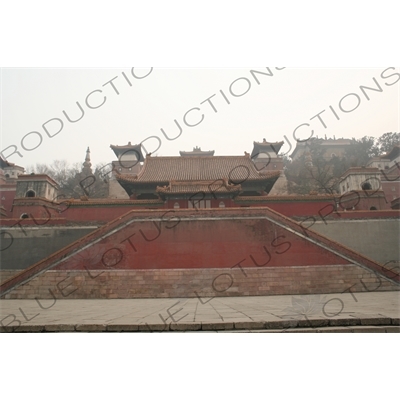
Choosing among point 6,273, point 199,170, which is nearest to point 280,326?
point 6,273

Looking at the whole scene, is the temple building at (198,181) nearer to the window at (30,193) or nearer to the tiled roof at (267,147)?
the window at (30,193)

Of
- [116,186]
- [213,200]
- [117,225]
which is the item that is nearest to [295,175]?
[116,186]

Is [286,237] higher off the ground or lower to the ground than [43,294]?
higher

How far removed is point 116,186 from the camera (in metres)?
31.9

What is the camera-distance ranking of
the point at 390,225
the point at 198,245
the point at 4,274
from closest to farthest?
the point at 198,245 < the point at 4,274 < the point at 390,225

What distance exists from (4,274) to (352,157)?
122ft

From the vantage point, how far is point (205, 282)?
11.3 metres

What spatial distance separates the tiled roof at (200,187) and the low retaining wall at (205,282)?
235 inches

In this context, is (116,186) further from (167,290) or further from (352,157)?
(352,157)

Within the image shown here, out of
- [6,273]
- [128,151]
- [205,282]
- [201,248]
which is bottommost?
[6,273]

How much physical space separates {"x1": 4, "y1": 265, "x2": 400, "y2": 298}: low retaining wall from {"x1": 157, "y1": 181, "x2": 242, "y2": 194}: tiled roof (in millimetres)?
5959

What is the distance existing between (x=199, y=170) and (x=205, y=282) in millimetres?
11621

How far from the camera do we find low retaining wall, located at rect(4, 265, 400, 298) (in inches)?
436

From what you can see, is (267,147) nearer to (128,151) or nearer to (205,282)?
(128,151)
